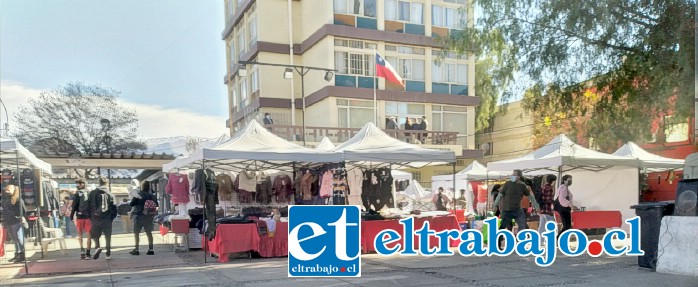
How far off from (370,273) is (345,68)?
28.6 feet

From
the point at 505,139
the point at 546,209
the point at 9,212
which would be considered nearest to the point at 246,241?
the point at 9,212

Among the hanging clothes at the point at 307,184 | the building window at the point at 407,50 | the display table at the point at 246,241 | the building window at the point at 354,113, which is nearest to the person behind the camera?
the display table at the point at 246,241

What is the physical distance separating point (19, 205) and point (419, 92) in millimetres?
11272

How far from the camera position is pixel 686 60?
7.07 m

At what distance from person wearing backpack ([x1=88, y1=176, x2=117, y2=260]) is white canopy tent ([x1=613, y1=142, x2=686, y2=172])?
10.9 m

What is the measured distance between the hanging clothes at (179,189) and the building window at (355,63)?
5.79m

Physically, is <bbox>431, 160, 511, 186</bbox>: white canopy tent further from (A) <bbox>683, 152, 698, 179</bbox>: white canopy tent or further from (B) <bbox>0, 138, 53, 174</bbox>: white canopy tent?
(B) <bbox>0, 138, 53, 174</bbox>: white canopy tent

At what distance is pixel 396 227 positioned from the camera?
8844mm

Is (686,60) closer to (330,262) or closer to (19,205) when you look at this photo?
(330,262)

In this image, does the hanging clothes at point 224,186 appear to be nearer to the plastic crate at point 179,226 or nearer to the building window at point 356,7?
the plastic crate at point 179,226

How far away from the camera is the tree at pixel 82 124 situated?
15.6m

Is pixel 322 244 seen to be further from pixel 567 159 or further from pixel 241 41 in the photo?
pixel 241 41

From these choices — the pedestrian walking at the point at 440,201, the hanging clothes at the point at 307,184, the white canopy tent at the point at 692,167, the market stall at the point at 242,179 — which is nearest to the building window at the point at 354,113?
the pedestrian walking at the point at 440,201

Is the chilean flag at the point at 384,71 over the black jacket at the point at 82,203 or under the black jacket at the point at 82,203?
over
